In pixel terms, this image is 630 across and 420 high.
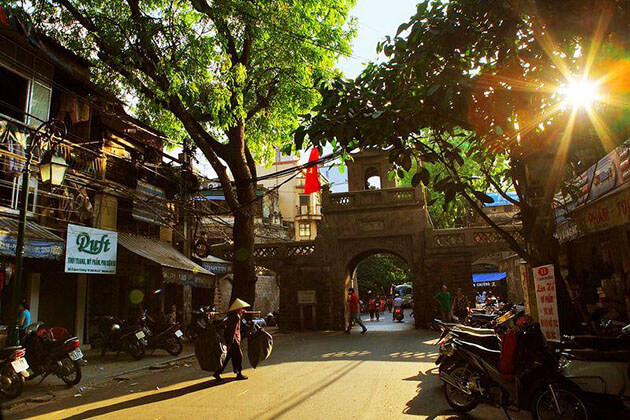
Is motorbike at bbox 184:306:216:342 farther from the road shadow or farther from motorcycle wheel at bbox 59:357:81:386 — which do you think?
the road shadow

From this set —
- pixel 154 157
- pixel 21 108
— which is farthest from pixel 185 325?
pixel 21 108

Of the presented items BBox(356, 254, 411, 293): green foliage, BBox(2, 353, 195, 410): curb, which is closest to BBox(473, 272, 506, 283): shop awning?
BBox(356, 254, 411, 293): green foliage

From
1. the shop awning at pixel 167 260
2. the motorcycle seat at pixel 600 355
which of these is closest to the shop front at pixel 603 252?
the motorcycle seat at pixel 600 355

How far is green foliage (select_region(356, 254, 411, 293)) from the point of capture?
39.3m

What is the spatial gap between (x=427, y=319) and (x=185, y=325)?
1009 centimetres

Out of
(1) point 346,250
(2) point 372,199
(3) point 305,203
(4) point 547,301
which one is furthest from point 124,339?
(3) point 305,203

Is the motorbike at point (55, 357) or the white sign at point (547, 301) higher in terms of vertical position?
the white sign at point (547, 301)

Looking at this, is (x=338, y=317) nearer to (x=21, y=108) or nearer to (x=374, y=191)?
(x=374, y=191)

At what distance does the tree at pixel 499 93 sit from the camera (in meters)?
4.69

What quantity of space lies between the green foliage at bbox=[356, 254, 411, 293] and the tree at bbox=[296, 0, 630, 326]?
33.4m

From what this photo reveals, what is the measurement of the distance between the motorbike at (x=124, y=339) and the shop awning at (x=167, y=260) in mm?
1822

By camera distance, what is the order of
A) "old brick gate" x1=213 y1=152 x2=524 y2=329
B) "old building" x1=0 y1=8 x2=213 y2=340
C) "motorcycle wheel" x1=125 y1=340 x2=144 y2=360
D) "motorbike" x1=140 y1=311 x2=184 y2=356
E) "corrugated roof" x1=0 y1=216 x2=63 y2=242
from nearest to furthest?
"corrugated roof" x1=0 y1=216 x2=63 y2=242 → "old building" x1=0 y1=8 x2=213 y2=340 → "motorcycle wheel" x1=125 y1=340 x2=144 y2=360 → "motorbike" x1=140 y1=311 x2=184 y2=356 → "old brick gate" x1=213 y1=152 x2=524 y2=329

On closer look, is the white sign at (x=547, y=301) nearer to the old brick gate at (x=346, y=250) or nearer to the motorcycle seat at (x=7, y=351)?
the motorcycle seat at (x=7, y=351)

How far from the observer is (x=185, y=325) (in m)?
17.6
